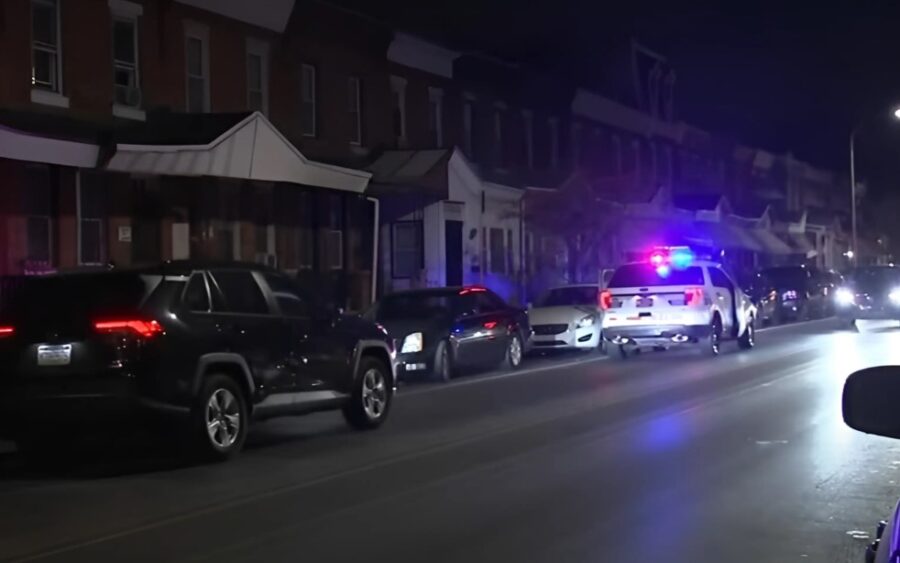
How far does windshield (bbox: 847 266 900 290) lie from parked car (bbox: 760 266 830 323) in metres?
5.19

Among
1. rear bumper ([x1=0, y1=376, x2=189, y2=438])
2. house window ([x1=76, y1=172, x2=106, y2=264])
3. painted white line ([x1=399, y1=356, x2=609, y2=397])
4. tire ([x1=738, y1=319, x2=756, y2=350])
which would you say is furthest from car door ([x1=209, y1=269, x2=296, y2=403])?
tire ([x1=738, y1=319, x2=756, y2=350])

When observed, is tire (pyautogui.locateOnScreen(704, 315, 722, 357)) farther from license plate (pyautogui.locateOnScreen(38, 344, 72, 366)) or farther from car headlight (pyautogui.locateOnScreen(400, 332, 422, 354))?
license plate (pyautogui.locateOnScreen(38, 344, 72, 366))

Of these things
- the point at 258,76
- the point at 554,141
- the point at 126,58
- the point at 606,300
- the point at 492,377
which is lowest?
the point at 492,377

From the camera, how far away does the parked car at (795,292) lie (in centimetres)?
3662

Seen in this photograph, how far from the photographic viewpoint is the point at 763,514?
8469 mm

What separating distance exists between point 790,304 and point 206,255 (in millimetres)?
20257

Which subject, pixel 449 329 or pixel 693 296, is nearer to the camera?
pixel 449 329

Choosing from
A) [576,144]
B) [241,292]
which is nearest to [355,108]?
[576,144]

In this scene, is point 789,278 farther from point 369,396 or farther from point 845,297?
point 369,396

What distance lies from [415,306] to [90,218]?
5892mm

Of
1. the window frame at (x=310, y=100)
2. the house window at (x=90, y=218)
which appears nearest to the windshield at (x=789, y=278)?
the window frame at (x=310, y=100)

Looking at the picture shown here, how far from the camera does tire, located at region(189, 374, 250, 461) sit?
Result: 11047mm

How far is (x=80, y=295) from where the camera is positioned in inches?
432

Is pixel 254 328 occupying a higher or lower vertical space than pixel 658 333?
higher
